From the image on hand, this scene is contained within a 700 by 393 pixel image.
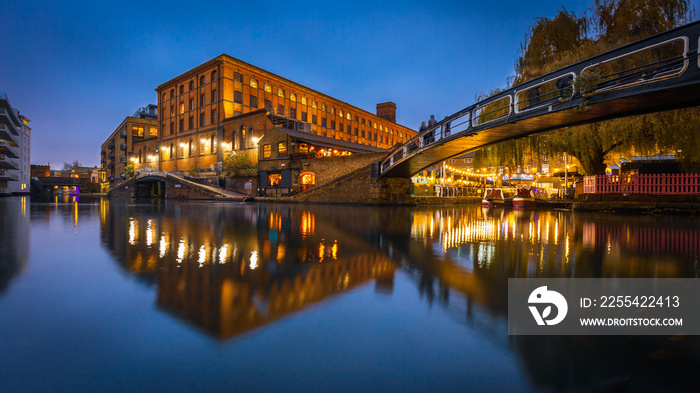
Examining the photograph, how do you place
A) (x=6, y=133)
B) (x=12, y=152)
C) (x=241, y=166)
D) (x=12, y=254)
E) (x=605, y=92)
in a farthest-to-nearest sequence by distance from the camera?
(x=12, y=152)
(x=6, y=133)
(x=241, y=166)
(x=605, y=92)
(x=12, y=254)

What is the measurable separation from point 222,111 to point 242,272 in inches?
1785

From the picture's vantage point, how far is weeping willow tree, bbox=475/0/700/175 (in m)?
13.7

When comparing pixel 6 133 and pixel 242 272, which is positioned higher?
pixel 6 133

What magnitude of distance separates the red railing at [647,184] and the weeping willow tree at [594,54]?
712mm

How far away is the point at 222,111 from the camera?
4434 centimetres

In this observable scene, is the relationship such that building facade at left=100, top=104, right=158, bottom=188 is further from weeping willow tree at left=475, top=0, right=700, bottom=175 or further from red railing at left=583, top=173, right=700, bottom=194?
red railing at left=583, top=173, right=700, bottom=194

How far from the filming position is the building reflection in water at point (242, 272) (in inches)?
101

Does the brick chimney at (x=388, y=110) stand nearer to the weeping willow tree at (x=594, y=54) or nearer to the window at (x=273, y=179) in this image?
the window at (x=273, y=179)

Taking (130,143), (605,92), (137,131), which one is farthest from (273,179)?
(137,131)

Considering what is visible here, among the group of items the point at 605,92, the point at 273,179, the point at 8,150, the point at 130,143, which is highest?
the point at 130,143

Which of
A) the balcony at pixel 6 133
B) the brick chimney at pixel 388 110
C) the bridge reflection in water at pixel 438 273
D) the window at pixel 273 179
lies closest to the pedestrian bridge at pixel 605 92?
the bridge reflection in water at pixel 438 273

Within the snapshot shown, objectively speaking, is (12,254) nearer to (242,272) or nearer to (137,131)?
(242,272)

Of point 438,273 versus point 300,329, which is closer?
point 300,329

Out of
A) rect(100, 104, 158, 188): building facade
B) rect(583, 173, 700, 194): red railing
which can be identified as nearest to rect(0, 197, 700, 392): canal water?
rect(583, 173, 700, 194): red railing
